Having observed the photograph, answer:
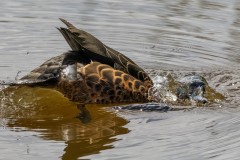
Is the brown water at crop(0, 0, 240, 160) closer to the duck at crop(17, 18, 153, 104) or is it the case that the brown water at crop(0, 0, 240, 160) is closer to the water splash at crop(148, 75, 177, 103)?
the duck at crop(17, 18, 153, 104)

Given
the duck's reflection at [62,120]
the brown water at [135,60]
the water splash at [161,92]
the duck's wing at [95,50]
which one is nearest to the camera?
the brown water at [135,60]

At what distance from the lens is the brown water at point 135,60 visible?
6156 millimetres

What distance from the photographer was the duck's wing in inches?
276

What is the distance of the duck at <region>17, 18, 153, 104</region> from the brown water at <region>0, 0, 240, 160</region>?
0.18 metres

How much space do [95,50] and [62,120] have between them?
71 cm

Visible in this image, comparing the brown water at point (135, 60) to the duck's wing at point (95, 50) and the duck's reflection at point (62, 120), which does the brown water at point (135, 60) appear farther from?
the duck's wing at point (95, 50)

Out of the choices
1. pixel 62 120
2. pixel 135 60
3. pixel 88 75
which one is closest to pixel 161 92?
pixel 88 75

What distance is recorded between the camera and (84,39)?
704 centimetres

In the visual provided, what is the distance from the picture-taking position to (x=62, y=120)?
7008 mm

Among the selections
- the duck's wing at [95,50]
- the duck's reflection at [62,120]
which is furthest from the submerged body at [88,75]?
the duck's reflection at [62,120]

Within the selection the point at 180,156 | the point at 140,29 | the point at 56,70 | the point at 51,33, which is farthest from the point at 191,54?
the point at 180,156

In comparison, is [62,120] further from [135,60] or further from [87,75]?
[135,60]

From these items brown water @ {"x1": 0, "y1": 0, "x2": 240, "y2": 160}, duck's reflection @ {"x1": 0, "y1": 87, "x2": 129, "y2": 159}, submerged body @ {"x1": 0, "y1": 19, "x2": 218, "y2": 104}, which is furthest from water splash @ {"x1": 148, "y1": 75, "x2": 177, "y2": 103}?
duck's reflection @ {"x1": 0, "y1": 87, "x2": 129, "y2": 159}

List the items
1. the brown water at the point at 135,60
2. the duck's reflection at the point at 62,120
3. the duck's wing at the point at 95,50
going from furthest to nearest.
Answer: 1. the duck's wing at the point at 95,50
2. the duck's reflection at the point at 62,120
3. the brown water at the point at 135,60
